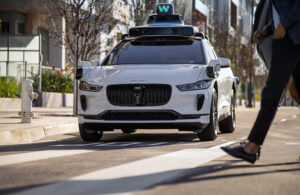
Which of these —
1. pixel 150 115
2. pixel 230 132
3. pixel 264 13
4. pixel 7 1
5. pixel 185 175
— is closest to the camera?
pixel 185 175

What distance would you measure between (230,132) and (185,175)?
24.1 ft

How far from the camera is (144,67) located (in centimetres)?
989

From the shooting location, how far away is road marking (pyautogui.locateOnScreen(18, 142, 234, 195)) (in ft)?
15.3

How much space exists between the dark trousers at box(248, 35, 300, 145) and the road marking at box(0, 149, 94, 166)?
231 centimetres

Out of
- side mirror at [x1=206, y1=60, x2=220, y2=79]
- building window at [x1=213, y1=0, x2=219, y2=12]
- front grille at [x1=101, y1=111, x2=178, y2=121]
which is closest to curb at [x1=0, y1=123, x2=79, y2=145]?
front grille at [x1=101, y1=111, x2=178, y2=121]

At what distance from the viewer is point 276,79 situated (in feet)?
19.0

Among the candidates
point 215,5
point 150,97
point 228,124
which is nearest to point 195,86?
point 150,97

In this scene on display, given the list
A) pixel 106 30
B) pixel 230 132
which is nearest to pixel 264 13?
pixel 230 132

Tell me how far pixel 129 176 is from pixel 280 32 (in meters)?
1.83

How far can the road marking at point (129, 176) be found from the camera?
184 inches

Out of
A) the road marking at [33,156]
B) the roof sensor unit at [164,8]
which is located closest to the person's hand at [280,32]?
the road marking at [33,156]

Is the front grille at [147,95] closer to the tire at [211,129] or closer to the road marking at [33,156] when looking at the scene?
the tire at [211,129]

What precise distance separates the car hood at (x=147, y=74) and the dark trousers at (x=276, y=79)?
12.0ft

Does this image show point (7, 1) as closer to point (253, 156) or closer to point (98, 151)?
point (98, 151)
